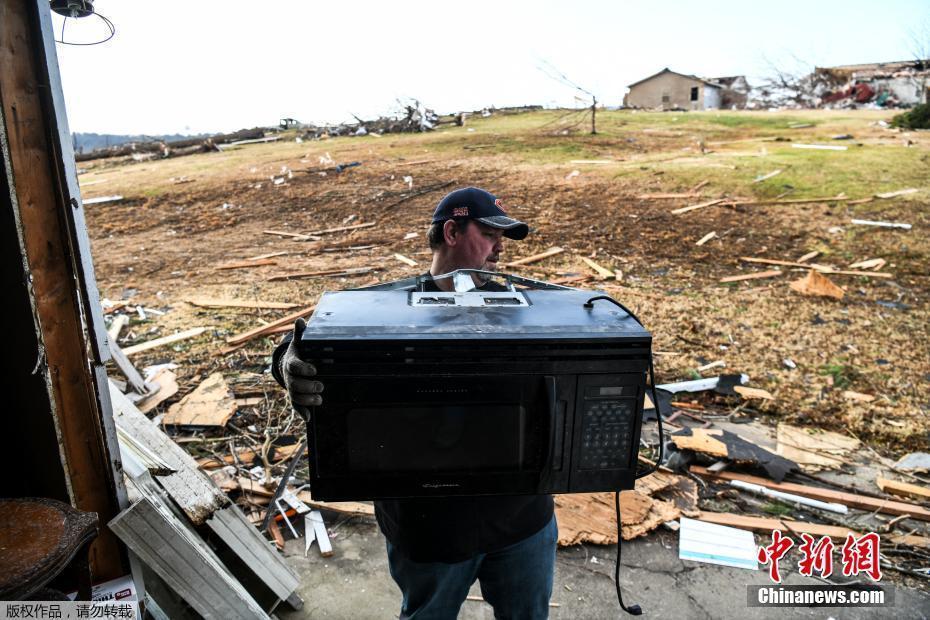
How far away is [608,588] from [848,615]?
142 centimetres

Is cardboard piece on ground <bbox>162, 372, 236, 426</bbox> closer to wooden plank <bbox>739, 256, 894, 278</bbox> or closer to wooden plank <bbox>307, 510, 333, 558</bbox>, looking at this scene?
wooden plank <bbox>307, 510, 333, 558</bbox>

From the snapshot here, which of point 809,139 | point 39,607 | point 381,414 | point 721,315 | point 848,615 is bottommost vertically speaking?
point 848,615

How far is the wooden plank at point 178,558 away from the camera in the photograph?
105 inches

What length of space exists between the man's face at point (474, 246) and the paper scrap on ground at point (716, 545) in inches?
107

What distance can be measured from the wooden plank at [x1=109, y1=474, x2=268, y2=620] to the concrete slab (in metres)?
0.84

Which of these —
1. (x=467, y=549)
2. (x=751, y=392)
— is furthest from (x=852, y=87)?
(x=467, y=549)

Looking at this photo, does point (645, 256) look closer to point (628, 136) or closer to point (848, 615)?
point (848, 615)

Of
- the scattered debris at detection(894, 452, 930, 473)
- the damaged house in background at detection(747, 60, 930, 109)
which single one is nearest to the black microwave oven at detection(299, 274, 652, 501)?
the scattered debris at detection(894, 452, 930, 473)

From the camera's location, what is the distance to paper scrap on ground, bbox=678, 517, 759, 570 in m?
4.14

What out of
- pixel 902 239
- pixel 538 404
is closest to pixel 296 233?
pixel 902 239

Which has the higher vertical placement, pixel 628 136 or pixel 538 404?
pixel 628 136

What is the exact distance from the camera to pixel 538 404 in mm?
1662

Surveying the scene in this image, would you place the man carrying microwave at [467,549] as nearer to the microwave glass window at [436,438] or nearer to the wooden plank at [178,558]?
the microwave glass window at [436,438]

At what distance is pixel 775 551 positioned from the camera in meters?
4.21
